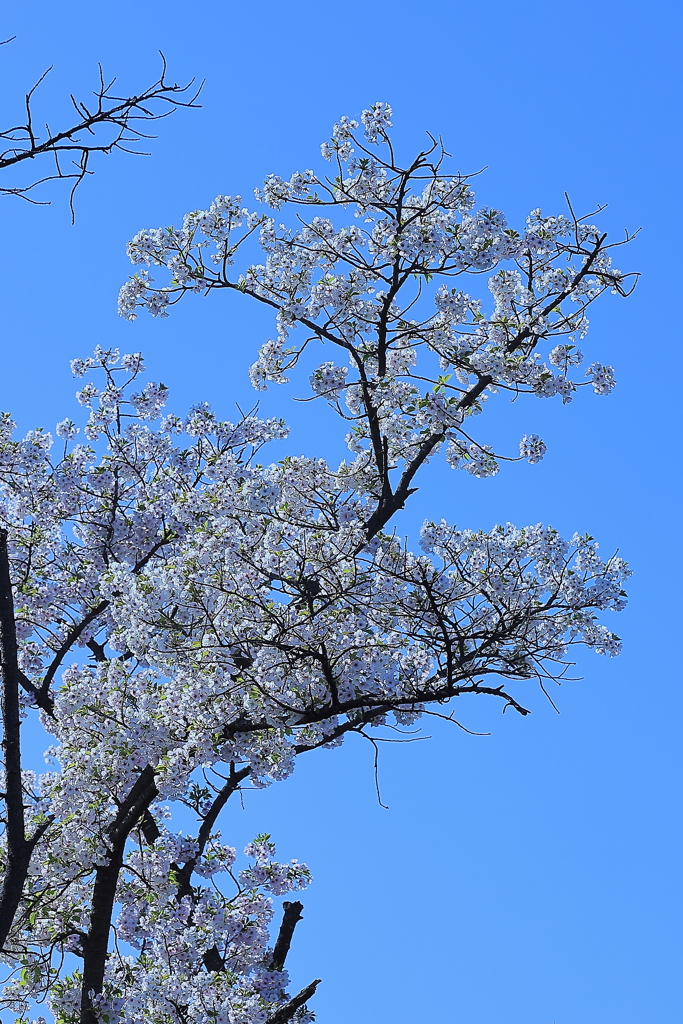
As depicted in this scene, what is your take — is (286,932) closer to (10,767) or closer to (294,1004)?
(294,1004)

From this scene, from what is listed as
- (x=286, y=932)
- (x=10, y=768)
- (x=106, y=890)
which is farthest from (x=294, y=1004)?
(x=10, y=768)

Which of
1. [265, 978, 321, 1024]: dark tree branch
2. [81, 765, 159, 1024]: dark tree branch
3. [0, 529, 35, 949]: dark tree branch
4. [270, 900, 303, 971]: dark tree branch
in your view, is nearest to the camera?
[0, 529, 35, 949]: dark tree branch

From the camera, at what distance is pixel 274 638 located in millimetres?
7762

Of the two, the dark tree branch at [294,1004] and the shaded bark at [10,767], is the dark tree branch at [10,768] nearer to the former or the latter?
the shaded bark at [10,767]

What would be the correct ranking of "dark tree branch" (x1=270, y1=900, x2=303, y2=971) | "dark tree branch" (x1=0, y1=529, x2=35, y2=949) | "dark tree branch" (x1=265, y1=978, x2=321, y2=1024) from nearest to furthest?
"dark tree branch" (x1=0, y1=529, x2=35, y2=949)
"dark tree branch" (x1=265, y1=978, x2=321, y2=1024)
"dark tree branch" (x1=270, y1=900, x2=303, y2=971)

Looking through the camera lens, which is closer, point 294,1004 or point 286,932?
point 294,1004

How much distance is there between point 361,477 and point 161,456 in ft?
8.75

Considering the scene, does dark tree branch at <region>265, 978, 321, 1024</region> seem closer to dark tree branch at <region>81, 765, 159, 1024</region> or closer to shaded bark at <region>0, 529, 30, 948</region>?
dark tree branch at <region>81, 765, 159, 1024</region>

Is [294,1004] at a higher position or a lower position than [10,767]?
lower

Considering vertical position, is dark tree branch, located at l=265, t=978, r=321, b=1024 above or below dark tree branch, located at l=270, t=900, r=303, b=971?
below

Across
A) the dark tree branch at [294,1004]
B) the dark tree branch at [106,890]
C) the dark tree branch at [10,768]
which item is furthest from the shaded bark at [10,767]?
the dark tree branch at [294,1004]

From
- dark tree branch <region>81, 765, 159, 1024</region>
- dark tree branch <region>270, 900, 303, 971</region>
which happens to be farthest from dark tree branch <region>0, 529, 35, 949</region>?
dark tree branch <region>270, 900, 303, 971</region>

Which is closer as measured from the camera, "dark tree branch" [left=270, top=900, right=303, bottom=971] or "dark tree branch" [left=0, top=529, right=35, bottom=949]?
"dark tree branch" [left=0, top=529, right=35, bottom=949]

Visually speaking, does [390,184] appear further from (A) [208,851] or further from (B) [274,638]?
(A) [208,851]
